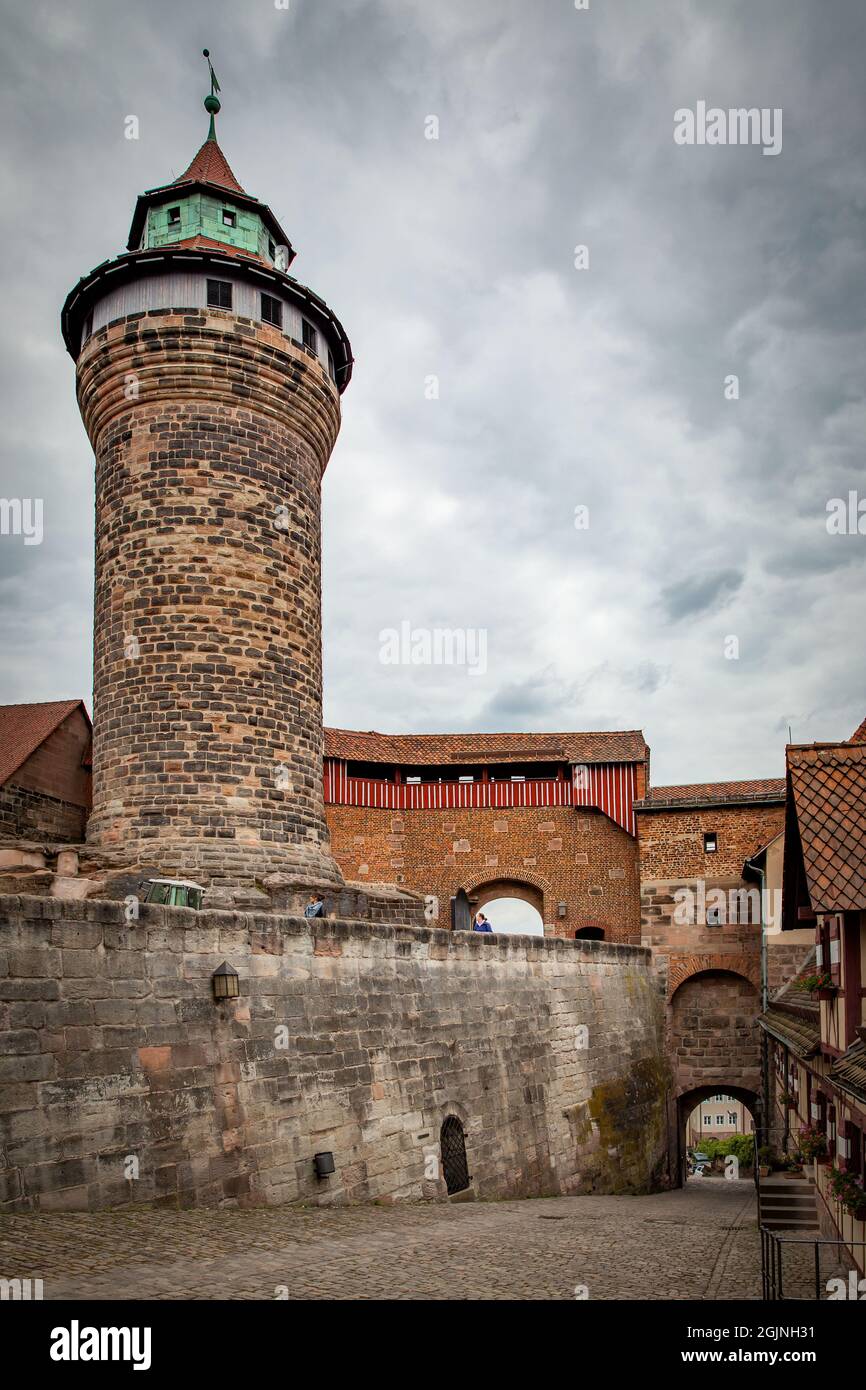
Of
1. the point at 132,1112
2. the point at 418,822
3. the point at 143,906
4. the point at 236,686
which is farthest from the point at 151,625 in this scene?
the point at 418,822

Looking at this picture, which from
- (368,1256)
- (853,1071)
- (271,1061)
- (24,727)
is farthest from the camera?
(24,727)

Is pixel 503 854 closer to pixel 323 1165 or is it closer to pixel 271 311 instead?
pixel 271 311

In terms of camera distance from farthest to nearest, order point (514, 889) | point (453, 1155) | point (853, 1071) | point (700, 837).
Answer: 1. point (514, 889)
2. point (700, 837)
3. point (453, 1155)
4. point (853, 1071)

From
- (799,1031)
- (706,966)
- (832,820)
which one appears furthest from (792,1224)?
(706,966)

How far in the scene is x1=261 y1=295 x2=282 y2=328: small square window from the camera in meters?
17.3

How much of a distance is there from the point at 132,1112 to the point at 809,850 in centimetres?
567

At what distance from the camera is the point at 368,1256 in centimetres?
820

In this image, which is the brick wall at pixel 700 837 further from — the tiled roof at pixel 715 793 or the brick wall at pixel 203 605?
the brick wall at pixel 203 605

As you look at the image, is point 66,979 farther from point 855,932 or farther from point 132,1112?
point 855,932

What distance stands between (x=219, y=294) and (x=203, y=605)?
4.93 m

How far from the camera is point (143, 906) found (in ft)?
29.9

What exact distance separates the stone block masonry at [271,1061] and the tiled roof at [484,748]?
1122 centimetres

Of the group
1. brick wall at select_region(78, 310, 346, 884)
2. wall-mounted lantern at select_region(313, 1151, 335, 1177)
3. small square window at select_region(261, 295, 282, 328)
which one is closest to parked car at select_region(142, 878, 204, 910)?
wall-mounted lantern at select_region(313, 1151, 335, 1177)
